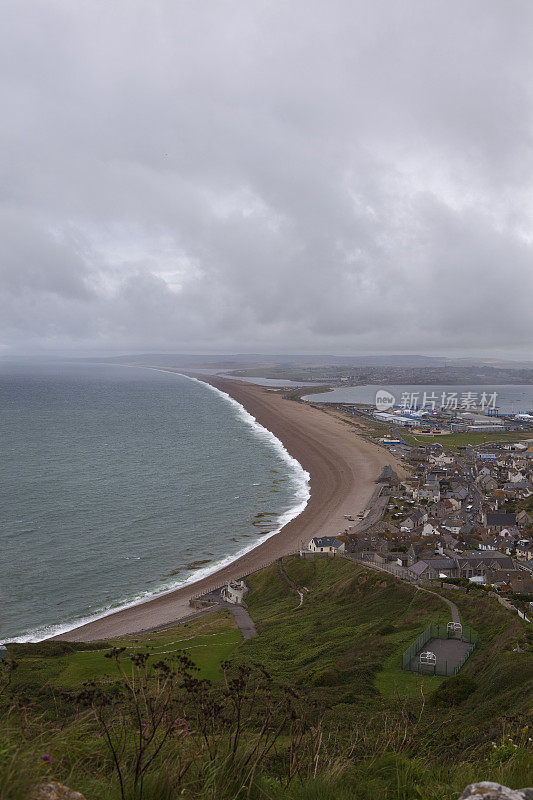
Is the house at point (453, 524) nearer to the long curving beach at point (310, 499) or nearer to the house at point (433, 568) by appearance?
the long curving beach at point (310, 499)

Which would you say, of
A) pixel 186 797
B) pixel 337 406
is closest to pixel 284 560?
pixel 186 797

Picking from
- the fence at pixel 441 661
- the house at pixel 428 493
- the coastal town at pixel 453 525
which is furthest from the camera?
the house at pixel 428 493

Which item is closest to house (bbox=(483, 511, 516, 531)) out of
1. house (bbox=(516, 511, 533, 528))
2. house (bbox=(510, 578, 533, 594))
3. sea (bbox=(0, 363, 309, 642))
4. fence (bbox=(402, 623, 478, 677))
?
house (bbox=(516, 511, 533, 528))

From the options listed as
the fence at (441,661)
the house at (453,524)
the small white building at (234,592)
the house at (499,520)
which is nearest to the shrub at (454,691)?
the fence at (441,661)

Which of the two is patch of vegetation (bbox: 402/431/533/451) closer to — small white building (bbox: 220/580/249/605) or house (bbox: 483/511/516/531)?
house (bbox: 483/511/516/531)

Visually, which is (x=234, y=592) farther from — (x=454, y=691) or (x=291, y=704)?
(x=291, y=704)

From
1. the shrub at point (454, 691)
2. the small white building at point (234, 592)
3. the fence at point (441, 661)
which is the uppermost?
the shrub at point (454, 691)

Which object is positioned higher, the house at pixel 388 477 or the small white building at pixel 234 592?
the house at pixel 388 477
